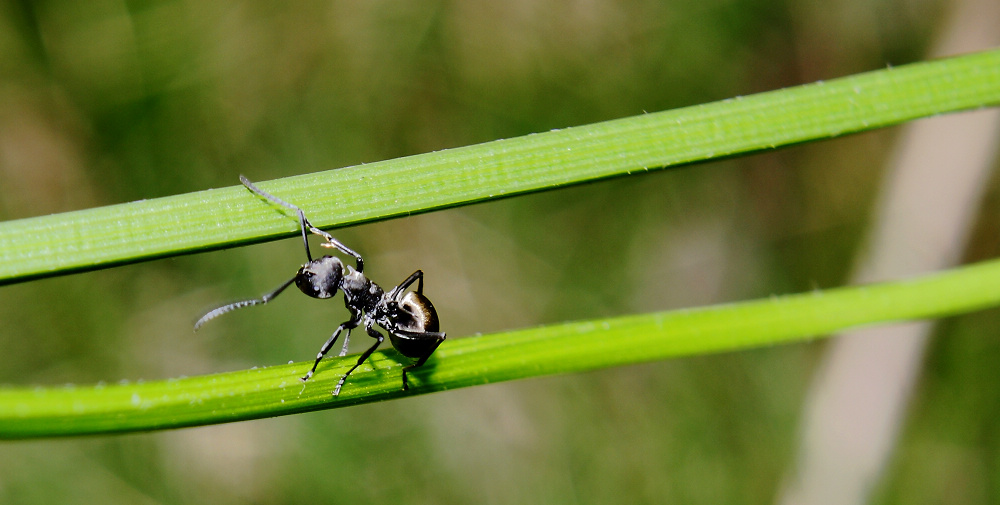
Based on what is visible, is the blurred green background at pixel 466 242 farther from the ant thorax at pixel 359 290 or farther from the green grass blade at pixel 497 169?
the green grass blade at pixel 497 169

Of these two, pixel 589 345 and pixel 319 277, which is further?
pixel 319 277

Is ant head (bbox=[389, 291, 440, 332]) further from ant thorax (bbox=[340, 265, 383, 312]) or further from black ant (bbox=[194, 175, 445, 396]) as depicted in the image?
ant thorax (bbox=[340, 265, 383, 312])

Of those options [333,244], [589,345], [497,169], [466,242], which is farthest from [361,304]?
[466,242]

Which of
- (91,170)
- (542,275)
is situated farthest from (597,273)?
(91,170)

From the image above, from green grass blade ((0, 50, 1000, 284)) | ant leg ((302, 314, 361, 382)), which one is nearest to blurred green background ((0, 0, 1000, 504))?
ant leg ((302, 314, 361, 382))

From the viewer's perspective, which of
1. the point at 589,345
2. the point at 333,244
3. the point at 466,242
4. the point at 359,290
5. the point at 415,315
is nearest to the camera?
the point at 589,345

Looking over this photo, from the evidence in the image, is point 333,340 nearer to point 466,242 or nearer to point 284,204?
point 284,204
